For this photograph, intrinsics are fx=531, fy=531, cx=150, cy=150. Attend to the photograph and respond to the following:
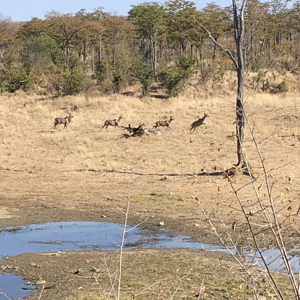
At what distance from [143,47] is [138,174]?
33101 mm

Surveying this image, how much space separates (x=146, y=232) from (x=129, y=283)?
106 inches

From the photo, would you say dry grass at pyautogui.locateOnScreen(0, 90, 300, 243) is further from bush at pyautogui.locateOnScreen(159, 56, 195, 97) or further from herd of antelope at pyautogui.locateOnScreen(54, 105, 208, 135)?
bush at pyautogui.locateOnScreen(159, 56, 195, 97)

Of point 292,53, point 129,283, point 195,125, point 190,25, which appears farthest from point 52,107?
point 129,283

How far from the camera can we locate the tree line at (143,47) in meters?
30.5

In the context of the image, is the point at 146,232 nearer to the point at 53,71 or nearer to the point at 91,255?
the point at 91,255

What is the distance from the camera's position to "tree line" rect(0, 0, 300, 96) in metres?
30.5

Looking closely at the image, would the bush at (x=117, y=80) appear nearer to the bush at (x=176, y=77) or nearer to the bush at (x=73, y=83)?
the bush at (x=73, y=83)

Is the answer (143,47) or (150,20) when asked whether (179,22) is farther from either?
(143,47)

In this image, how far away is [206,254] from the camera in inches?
294

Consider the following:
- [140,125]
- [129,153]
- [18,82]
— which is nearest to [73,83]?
[18,82]

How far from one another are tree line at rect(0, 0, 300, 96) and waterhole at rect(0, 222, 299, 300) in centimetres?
1736

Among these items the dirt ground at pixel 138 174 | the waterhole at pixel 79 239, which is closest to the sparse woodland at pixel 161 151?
the dirt ground at pixel 138 174

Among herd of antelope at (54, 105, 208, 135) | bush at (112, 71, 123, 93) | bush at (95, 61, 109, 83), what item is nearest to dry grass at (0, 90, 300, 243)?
herd of antelope at (54, 105, 208, 135)

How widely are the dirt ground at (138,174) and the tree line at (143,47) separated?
3516 mm
